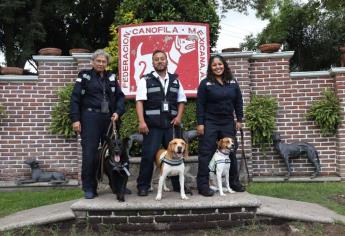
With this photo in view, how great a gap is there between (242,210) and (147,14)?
471 cm

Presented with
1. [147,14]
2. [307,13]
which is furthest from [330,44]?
[147,14]

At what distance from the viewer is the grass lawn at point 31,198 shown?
5.93 metres

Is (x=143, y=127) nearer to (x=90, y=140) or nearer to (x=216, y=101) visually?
Result: (x=90, y=140)

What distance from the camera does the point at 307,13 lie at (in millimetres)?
16938

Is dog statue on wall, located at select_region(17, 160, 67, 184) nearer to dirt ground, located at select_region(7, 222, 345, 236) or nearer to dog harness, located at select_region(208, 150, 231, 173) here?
dirt ground, located at select_region(7, 222, 345, 236)

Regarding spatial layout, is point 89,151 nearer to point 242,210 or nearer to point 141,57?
point 242,210

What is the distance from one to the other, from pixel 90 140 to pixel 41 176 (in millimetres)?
2916

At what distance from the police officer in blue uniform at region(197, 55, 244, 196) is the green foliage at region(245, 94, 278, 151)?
237 cm

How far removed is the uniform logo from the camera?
7.59 m

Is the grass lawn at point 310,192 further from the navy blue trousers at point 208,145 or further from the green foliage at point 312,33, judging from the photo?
the green foliage at point 312,33

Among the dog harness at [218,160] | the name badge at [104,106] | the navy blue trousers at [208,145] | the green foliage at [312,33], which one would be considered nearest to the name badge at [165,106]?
the navy blue trousers at [208,145]

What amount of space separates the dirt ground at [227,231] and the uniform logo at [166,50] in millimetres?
3400

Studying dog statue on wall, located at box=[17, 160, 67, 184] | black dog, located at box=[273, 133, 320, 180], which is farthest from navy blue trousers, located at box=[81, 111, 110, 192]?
black dog, located at box=[273, 133, 320, 180]

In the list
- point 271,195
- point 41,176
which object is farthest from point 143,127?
point 41,176
